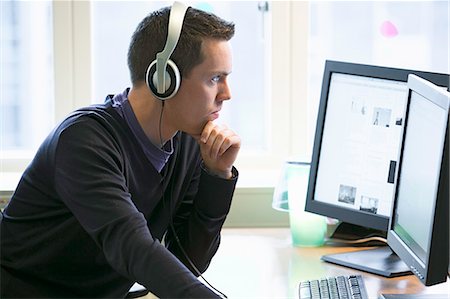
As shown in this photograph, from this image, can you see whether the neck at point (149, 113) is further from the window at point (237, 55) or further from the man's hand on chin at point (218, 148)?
the window at point (237, 55)

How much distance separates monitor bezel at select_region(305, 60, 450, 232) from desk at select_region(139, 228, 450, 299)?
0.12m

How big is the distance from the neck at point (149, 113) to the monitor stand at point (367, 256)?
0.60 meters

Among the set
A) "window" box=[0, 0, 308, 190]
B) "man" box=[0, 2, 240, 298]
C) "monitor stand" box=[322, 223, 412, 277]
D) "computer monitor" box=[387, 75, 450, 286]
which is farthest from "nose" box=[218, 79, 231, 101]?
"window" box=[0, 0, 308, 190]

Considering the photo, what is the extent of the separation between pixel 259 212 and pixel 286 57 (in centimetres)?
54

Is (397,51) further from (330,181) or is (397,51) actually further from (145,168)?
(145,168)

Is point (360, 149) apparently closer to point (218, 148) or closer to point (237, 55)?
point (218, 148)

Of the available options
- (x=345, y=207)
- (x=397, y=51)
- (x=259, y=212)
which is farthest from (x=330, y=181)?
(x=397, y=51)

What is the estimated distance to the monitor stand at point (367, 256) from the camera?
210 cm

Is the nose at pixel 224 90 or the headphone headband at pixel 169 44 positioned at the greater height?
the headphone headband at pixel 169 44

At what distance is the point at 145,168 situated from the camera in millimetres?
1908

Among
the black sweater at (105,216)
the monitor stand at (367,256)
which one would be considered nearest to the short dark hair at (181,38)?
the black sweater at (105,216)

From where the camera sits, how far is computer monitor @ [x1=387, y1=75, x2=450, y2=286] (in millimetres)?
1578

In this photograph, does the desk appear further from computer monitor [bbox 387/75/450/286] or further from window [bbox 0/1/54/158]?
window [bbox 0/1/54/158]

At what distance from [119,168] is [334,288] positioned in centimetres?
52
